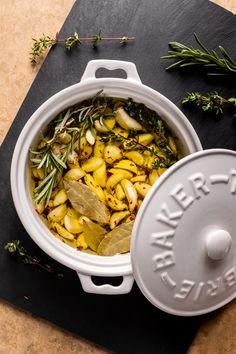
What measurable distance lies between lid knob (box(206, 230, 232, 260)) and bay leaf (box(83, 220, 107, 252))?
28cm

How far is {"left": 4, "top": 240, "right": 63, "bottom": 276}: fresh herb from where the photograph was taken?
1393 mm

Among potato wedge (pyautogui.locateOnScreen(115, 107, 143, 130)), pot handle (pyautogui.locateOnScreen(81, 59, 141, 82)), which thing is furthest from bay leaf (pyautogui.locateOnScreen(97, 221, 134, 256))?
pot handle (pyautogui.locateOnScreen(81, 59, 141, 82))

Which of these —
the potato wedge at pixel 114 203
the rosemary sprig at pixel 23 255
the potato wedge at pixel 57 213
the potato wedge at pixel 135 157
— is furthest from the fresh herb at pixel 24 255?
the potato wedge at pixel 135 157

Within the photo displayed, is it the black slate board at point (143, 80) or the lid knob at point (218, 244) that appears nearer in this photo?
the lid knob at point (218, 244)

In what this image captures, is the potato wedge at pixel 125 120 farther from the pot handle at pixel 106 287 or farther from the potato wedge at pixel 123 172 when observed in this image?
the pot handle at pixel 106 287

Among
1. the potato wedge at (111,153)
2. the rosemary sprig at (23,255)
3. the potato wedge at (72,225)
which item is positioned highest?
the potato wedge at (111,153)

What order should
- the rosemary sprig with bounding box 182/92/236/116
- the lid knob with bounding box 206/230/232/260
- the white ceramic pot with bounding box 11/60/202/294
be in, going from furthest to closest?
1. the rosemary sprig with bounding box 182/92/236/116
2. the white ceramic pot with bounding box 11/60/202/294
3. the lid knob with bounding box 206/230/232/260

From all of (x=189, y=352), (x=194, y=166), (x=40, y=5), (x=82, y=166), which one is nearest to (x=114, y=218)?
(x=82, y=166)

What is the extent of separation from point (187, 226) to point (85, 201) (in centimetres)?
26

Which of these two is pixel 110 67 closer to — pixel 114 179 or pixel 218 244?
pixel 114 179

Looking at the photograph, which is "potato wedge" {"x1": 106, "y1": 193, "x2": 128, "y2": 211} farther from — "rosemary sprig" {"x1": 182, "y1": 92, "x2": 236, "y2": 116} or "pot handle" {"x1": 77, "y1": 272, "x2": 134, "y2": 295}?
"rosemary sprig" {"x1": 182, "y1": 92, "x2": 236, "y2": 116}

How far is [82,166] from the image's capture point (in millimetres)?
1367

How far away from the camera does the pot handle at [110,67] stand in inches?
49.9

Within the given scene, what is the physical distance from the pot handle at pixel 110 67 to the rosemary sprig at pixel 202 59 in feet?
0.47
